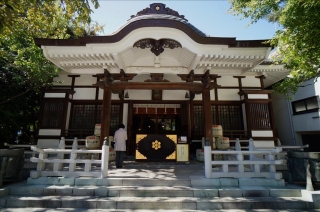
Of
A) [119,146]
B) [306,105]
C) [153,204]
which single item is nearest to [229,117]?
[306,105]

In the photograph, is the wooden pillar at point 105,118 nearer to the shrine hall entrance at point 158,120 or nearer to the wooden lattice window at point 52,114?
the shrine hall entrance at point 158,120

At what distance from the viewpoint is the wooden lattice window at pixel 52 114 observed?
27.3 feet

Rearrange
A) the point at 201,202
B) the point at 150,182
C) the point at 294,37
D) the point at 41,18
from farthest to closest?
1. the point at 41,18
2. the point at 150,182
3. the point at 294,37
4. the point at 201,202

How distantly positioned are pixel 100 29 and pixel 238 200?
466 inches

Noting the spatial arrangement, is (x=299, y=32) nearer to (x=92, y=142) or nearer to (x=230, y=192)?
(x=230, y=192)

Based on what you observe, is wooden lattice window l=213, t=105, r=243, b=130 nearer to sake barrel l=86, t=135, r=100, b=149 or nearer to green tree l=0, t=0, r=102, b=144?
sake barrel l=86, t=135, r=100, b=149

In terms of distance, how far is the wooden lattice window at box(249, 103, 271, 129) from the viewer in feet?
28.0

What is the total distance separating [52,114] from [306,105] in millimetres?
13583

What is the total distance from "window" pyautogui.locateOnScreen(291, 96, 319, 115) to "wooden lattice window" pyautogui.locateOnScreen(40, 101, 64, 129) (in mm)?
12983

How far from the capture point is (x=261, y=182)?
4.83m

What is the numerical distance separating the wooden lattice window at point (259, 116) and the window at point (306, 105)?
288 centimetres

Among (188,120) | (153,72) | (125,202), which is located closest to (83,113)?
(153,72)

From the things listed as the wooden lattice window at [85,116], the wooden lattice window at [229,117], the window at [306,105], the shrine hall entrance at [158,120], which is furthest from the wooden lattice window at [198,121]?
the window at [306,105]

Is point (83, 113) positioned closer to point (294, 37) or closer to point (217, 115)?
point (217, 115)
